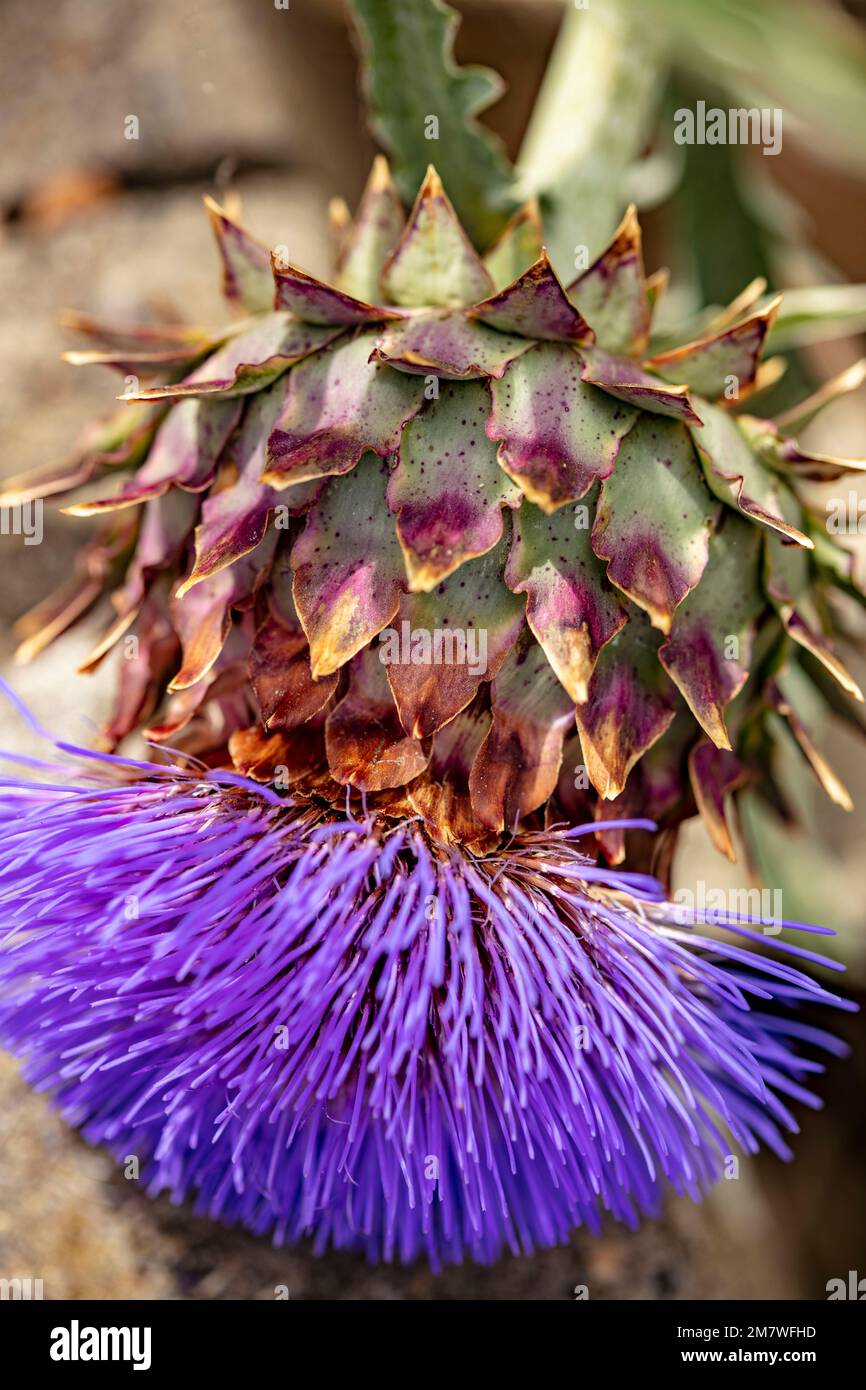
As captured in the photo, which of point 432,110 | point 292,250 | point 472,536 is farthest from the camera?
point 292,250

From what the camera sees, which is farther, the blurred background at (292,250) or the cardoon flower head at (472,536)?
the blurred background at (292,250)

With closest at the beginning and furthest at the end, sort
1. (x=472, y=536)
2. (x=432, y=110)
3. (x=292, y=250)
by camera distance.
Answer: (x=472, y=536)
(x=432, y=110)
(x=292, y=250)

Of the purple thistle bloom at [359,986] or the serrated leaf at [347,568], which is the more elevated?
the serrated leaf at [347,568]

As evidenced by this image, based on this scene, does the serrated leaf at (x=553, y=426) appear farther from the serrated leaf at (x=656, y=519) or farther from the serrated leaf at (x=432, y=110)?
the serrated leaf at (x=432, y=110)

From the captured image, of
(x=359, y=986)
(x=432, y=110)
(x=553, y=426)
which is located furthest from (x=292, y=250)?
(x=359, y=986)

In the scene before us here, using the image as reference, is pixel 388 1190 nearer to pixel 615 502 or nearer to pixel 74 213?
pixel 615 502

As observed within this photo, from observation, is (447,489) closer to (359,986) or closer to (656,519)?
(656,519)

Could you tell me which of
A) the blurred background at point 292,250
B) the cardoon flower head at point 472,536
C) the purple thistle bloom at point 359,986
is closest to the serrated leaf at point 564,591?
the cardoon flower head at point 472,536
